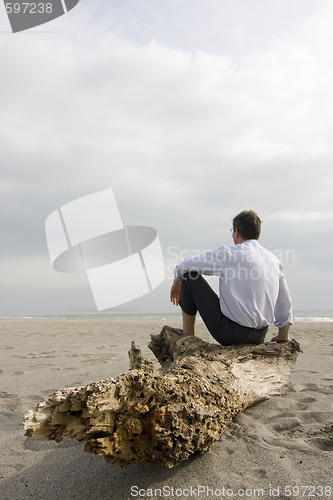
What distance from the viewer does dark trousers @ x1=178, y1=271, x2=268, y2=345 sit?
10.3 ft

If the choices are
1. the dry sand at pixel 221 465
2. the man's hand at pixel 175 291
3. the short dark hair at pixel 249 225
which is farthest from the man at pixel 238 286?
the dry sand at pixel 221 465

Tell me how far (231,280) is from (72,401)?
1.79 metres

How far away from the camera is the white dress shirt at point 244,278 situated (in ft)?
9.78

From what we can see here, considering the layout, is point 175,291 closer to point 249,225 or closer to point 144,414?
point 249,225

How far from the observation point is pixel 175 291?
141 inches

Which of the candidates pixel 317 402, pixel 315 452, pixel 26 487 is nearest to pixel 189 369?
pixel 315 452

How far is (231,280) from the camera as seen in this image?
2998 millimetres

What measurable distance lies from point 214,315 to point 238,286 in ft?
1.21

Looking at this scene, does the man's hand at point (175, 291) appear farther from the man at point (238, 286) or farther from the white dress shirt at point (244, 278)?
the white dress shirt at point (244, 278)

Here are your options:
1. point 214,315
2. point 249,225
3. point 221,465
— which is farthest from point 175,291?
point 221,465

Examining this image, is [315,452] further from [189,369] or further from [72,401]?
[72,401]

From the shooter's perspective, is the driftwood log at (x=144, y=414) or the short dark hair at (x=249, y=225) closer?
the driftwood log at (x=144, y=414)

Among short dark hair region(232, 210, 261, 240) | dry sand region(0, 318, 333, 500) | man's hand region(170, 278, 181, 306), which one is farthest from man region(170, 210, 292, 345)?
dry sand region(0, 318, 333, 500)

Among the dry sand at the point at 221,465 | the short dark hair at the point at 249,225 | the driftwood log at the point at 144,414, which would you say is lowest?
the dry sand at the point at 221,465
